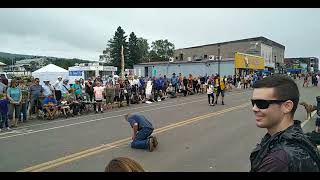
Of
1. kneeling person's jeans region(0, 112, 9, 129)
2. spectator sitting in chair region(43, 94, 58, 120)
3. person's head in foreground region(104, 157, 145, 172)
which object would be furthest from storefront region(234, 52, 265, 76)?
person's head in foreground region(104, 157, 145, 172)

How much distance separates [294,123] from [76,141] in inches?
357

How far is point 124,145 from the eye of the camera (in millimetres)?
10195

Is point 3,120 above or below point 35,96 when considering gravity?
below

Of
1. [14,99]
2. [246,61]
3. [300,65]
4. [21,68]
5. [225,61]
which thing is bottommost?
[14,99]

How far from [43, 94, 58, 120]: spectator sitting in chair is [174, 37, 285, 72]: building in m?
65.6

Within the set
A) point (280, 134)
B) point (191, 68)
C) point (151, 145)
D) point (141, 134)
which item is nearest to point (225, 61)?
point (191, 68)

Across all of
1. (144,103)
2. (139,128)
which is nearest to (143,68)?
(144,103)

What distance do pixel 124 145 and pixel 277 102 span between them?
8.00 meters

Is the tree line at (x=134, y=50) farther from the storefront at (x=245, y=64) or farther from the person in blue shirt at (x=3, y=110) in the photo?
the person in blue shirt at (x=3, y=110)

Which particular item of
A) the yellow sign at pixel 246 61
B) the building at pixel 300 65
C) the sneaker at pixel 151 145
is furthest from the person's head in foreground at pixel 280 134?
the building at pixel 300 65

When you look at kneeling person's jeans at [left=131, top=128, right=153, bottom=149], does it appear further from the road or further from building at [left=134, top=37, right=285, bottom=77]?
building at [left=134, top=37, right=285, bottom=77]

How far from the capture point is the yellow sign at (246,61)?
5585cm

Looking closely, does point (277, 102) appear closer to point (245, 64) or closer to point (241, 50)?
point (245, 64)
